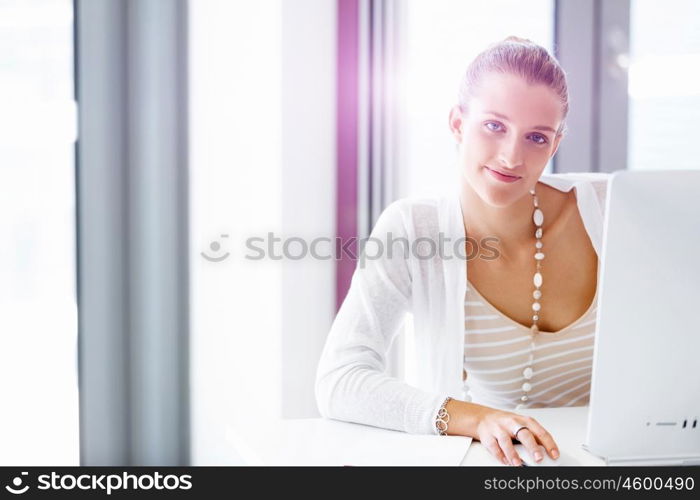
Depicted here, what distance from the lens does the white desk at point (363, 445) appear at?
0.98m

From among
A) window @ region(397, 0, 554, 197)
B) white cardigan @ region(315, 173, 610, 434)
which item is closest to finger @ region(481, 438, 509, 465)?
white cardigan @ region(315, 173, 610, 434)

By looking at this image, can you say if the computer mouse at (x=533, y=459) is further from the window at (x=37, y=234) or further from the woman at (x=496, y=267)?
the window at (x=37, y=234)

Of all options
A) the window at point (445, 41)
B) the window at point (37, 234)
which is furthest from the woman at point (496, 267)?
the window at point (37, 234)

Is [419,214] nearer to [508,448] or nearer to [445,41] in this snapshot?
[508,448]

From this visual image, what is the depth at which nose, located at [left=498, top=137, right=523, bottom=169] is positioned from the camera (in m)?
1.37

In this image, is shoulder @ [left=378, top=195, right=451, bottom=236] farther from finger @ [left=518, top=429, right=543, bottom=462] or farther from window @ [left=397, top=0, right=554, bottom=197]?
window @ [left=397, top=0, right=554, bottom=197]

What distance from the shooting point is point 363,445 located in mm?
1051

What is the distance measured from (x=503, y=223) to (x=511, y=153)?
0.17 m

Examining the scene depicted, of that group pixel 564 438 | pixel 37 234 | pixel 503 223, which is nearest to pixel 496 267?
pixel 503 223

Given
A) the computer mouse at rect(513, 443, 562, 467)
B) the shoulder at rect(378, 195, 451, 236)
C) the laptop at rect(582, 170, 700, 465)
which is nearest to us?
the laptop at rect(582, 170, 700, 465)

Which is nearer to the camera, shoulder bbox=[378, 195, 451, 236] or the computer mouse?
the computer mouse

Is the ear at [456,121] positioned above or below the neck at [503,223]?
above

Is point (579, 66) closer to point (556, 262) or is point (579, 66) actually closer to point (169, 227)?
point (556, 262)

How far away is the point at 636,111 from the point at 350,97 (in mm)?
894
